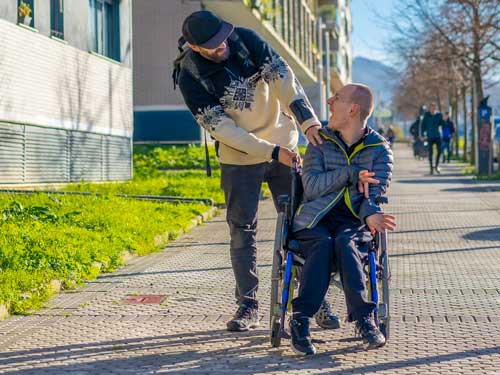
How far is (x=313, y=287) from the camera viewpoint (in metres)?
5.66

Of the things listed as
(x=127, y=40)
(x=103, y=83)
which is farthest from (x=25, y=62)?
(x=127, y=40)

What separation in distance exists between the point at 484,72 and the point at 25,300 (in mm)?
31347

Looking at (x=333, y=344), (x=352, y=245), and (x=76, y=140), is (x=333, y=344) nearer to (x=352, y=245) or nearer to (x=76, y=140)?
(x=352, y=245)

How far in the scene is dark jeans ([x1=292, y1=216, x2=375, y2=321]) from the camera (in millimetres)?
5613

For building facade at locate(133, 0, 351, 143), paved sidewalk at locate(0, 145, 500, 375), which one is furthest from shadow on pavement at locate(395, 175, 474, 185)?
building facade at locate(133, 0, 351, 143)

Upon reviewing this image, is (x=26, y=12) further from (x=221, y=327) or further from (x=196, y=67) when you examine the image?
(x=221, y=327)

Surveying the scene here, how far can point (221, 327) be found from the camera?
21.3 ft

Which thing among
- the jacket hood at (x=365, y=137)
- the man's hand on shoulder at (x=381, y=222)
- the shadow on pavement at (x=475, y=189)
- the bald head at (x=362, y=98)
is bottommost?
the shadow on pavement at (x=475, y=189)

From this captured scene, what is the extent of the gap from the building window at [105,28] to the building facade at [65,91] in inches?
0.8

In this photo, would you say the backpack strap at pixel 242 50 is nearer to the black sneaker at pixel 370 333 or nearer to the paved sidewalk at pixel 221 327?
the paved sidewalk at pixel 221 327

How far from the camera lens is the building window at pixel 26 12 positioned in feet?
55.2

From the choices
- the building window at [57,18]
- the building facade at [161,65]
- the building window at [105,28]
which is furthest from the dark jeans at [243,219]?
the building facade at [161,65]

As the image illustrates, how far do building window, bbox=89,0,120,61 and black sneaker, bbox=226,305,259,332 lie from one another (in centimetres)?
1533

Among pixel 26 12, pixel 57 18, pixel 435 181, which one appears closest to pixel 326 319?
pixel 26 12
